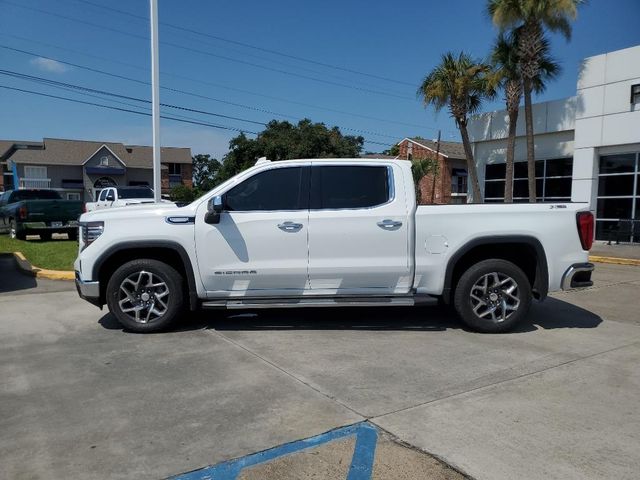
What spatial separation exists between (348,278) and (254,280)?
104 cm

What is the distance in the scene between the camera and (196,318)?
6.84 metres

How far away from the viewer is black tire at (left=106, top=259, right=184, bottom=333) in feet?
19.5

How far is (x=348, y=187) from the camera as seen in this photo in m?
6.06

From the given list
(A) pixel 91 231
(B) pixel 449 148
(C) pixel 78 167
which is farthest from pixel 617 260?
(C) pixel 78 167

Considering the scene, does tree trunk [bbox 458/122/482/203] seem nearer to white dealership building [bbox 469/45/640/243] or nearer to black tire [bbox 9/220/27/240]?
white dealership building [bbox 469/45/640/243]

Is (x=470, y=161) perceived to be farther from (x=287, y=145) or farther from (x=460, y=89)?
(x=287, y=145)

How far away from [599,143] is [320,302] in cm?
1707

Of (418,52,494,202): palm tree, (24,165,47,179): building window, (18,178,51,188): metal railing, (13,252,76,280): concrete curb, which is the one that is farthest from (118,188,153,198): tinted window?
(24,165,47,179): building window

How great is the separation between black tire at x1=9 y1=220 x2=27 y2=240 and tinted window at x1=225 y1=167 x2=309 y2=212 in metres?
12.8

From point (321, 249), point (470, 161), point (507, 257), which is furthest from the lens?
point (470, 161)

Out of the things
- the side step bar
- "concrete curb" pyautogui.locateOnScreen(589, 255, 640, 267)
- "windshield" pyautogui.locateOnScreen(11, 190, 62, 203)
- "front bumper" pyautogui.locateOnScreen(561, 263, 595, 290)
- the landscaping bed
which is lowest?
"concrete curb" pyautogui.locateOnScreen(589, 255, 640, 267)

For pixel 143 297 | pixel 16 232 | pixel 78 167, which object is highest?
pixel 78 167

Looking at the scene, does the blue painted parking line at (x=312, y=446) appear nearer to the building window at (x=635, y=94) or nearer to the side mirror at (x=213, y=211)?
the side mirror at (x=213, y=211)

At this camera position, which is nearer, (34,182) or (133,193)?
(133,193)
